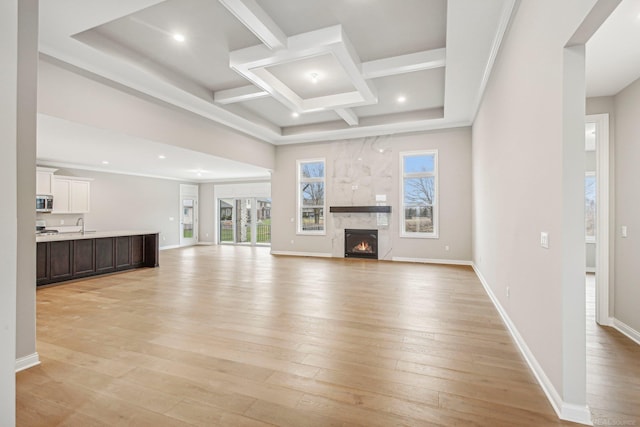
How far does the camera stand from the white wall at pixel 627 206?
9.39ft

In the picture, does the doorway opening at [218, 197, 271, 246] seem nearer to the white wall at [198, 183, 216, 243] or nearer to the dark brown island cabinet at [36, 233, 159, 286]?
the white wall at [198, 183, 216, 243]

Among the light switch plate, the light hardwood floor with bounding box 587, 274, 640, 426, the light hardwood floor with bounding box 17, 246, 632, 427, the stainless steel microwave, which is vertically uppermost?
the stainless steel microwave

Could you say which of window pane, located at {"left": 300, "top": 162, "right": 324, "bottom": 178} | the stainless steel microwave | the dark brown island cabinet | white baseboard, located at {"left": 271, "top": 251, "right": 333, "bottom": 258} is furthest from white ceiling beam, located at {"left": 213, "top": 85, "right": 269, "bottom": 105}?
the stainless steel microwave

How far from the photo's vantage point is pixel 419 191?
759cm

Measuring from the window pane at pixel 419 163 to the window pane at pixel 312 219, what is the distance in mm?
2626

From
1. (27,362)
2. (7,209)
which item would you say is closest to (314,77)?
(7,209)

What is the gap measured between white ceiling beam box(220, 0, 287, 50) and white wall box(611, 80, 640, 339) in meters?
3.74

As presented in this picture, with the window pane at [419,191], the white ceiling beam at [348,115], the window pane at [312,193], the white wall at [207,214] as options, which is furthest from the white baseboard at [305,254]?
the white wall at [207,214]

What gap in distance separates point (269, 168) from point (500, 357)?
7340mm

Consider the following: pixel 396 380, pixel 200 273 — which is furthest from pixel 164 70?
pixel 396 380

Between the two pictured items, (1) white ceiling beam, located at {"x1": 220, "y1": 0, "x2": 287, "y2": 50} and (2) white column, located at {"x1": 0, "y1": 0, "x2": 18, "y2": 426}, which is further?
(1) white ceiling beam, located at {"x1": 220, "y1": 0, "x2": 287, "y2": 50}

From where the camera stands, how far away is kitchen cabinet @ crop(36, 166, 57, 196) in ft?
24.8

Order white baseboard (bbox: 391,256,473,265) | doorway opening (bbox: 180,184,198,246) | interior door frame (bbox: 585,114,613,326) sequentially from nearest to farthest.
Result: 1. interior door frame (bbox: 585,114,613,326)
2. white baseboard (bbox: 391,256,473,265)
3. doorway opening (bbox: 180,184,198,246)

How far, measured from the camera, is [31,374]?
228 cm
